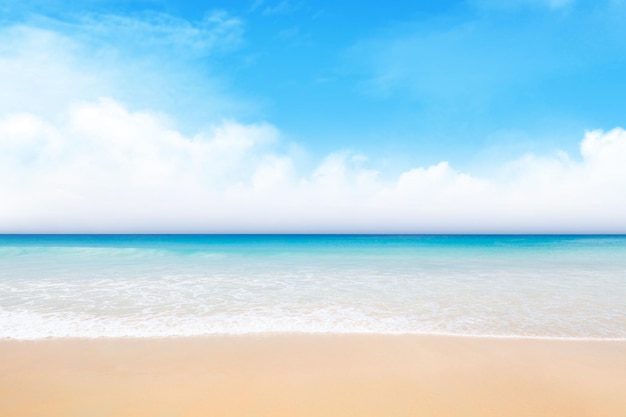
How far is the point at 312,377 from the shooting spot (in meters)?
4.38

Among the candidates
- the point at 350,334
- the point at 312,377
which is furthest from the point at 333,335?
the point at 312,377

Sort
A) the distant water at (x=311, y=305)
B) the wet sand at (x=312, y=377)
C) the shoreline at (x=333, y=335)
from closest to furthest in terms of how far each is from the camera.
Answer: the wet sand at (x=312, y=377) → the shoreline at (x=333, y=335) → the distant water at (x=311, y=305)

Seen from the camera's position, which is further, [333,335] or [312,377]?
[333,335]

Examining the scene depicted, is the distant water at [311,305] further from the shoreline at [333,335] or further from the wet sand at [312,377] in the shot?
the wet sand at [312,377]

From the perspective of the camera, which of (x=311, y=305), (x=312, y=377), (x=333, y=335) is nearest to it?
(x=312, y=377)

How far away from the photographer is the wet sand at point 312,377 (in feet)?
12.0

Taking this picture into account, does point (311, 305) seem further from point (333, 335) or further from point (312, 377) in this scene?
point (312, 377)

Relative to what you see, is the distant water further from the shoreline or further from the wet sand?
the wet sand

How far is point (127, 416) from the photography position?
138 inches

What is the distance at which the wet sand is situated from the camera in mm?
3670

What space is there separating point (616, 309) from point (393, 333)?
20.0 feet

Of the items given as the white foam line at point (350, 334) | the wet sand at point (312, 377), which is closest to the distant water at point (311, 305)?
the white foam line at point (350, 334)

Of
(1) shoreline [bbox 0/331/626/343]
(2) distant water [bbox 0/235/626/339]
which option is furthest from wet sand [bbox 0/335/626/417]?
(2) distant water [bbox 0/235/626/339]

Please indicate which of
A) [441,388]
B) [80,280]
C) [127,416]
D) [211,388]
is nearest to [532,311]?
[441,388]
